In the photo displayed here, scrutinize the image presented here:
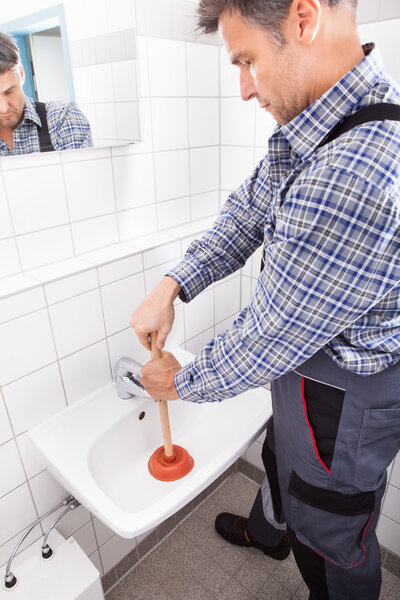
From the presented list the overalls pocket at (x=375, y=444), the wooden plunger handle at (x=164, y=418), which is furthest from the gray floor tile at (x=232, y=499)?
the overalls pocket at (x=375, y=444)

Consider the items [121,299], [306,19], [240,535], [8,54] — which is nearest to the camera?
[306,19]

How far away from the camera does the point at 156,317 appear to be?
38.4 inches

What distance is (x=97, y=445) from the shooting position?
1.09 m

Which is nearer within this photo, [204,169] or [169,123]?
[169,123]

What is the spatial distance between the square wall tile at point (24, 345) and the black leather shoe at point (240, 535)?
3.56 feet

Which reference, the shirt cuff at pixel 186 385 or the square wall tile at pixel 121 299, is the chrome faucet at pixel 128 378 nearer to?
the square wall tile at pixel 121 299

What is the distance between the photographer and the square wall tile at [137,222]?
125cm

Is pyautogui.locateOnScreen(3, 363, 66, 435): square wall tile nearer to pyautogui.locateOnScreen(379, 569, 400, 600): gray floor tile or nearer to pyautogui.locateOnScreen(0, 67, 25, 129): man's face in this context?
pyautogui.locateOnScreen(0, 67, 25, 129): man's face

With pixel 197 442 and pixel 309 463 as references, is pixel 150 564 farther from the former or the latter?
pixel 309 463

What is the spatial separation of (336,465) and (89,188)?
914 millimetres

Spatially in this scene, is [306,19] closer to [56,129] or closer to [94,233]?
[56,129]

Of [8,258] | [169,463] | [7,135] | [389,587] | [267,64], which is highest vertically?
[267,64]

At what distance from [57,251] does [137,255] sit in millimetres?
222

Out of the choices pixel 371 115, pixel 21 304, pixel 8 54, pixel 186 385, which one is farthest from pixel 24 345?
pixel 371 115
